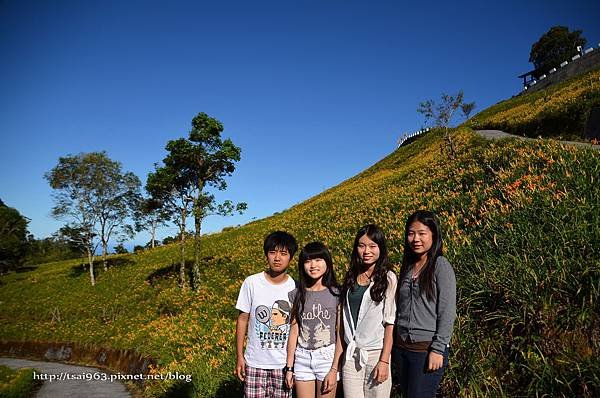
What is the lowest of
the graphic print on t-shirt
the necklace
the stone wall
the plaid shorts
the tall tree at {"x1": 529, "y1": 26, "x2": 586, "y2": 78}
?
the plaid shorts

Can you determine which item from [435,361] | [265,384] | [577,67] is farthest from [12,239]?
[577,67]

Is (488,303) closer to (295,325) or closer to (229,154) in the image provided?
(295,325)

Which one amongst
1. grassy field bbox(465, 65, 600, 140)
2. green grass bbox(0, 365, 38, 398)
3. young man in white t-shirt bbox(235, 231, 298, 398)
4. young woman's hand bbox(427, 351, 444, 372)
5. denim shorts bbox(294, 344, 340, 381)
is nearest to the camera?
young woman's hand bbox(427, 351, 444, 372)

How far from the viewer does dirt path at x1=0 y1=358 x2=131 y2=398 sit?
10125 mm

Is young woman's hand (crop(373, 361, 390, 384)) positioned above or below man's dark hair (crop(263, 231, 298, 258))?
below

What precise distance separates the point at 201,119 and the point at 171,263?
1255 cm

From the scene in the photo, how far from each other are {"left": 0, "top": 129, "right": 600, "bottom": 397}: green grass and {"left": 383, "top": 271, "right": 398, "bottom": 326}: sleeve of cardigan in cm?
145

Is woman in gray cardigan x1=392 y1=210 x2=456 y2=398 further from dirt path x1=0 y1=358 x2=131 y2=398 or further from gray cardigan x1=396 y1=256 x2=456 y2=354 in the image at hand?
dirt path x1=0 y1=358 x2=131 y2=398

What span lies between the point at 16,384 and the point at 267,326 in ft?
33.1

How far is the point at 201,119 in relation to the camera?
58.1 feet

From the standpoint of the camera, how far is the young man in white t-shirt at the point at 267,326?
12.7 feet

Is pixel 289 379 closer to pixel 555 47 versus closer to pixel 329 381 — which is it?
pixel 329 381

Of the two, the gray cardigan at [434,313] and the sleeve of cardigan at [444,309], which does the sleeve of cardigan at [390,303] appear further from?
the sleeve of cardigan at [444,309]

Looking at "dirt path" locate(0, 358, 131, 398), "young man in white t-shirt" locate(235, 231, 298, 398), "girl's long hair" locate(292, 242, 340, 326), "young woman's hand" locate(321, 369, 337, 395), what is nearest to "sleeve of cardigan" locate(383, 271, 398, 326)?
"girl's long hair" locate(292, 242, 340, 326)
